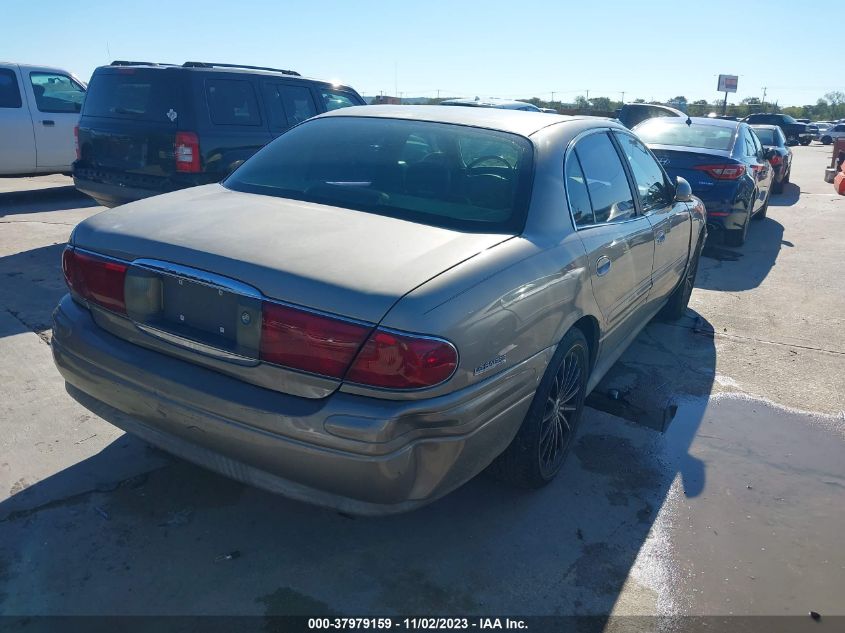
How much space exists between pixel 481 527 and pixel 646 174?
2.63 m

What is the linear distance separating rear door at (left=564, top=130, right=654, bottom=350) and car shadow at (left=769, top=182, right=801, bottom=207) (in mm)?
10783

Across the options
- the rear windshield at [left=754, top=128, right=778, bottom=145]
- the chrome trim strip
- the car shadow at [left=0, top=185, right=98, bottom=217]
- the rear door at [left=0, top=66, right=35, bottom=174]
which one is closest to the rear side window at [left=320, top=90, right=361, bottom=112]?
the car shadow at [left=0, top=185, right=98, bottom=217]

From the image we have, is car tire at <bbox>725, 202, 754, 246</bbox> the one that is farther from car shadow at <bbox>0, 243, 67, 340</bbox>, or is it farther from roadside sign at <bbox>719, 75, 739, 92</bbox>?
roadside sign at <bbox>719, 75, 739, 92</bbox>

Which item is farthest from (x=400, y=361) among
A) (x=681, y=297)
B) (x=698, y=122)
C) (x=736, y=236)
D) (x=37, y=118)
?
(x=37, y=118)

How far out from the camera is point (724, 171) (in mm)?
7875

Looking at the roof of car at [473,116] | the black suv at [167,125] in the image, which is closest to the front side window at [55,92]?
the black suv at [167,125]

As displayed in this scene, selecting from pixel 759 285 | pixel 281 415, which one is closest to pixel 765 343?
pixel 759 285

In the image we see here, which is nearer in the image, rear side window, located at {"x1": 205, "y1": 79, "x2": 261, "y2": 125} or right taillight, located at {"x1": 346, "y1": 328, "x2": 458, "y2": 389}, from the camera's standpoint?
right taillight, located at {"x1": 346, "y1": 328, "x2": 458, "y2": 389}

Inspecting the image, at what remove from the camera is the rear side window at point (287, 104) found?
7.25 metres

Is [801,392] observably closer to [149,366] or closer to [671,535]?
[671,535]

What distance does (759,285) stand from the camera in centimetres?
713

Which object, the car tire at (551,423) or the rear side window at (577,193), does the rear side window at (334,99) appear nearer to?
the rear side window at (577,193)

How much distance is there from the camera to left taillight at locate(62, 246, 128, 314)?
2.62 meters

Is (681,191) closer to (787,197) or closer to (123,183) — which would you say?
(123,183)
